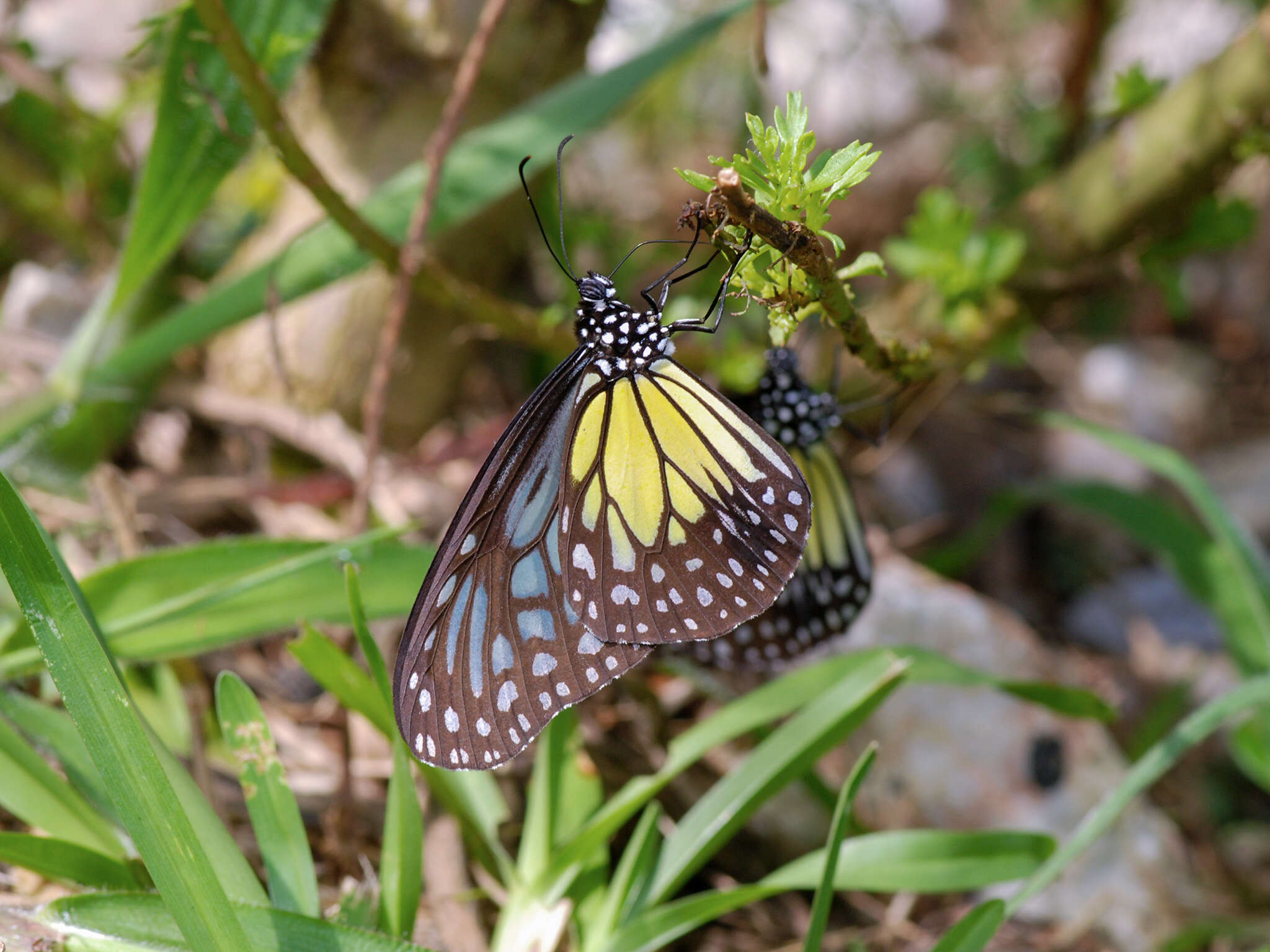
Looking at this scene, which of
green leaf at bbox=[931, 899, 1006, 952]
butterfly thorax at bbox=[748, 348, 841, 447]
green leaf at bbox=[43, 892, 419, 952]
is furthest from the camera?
butterfly thorax at bbox=[748, 348, 841, 447]

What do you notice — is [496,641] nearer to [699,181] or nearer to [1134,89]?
[699,181]

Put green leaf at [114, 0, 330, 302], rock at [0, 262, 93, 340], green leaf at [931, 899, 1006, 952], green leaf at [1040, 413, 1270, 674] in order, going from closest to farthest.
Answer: green leaf at [931, 899, 1006, 952] → green leaf at [114, 0, 330, 302] → green leaf at [1040, 413, 1270, 674] → rock at [0, 262, 93, 340]

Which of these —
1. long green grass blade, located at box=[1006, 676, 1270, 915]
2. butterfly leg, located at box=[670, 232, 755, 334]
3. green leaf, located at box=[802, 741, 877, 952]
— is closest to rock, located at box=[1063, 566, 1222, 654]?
long green grass blade, located at box=[1006, 676, 1270, 915]

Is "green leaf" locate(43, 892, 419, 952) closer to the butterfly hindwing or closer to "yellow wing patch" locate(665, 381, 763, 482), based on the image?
the butterfly hindwing

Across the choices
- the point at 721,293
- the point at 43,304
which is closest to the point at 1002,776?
the point at 721,293

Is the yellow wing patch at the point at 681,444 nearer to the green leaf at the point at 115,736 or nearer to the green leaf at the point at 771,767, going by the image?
the green leaf at the point at 771,767

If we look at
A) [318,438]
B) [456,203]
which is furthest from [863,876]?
[318,438]

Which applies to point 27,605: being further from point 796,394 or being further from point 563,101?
point 563,101
